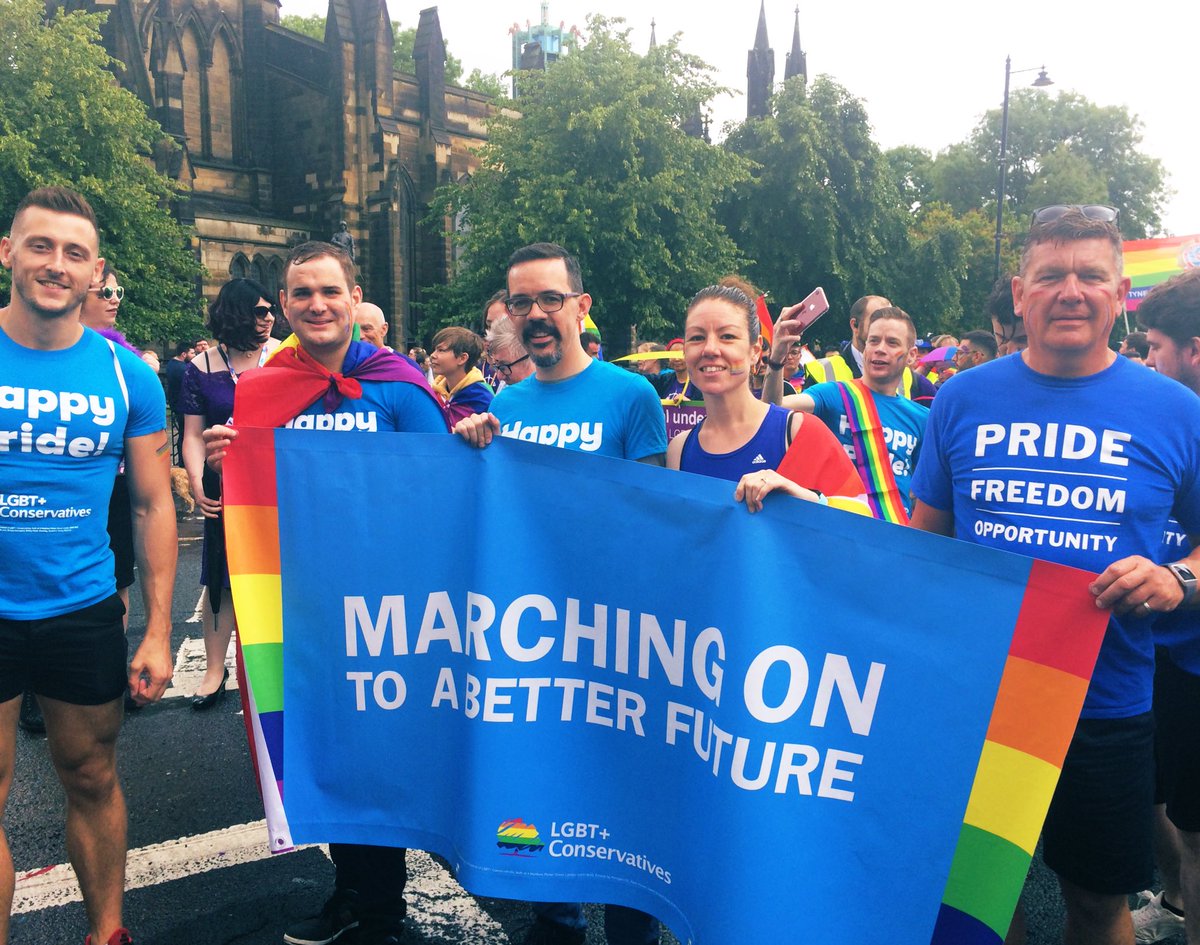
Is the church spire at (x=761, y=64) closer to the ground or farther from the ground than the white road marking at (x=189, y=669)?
farther from the ground

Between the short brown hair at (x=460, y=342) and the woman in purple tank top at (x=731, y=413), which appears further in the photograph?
the short brown hair at (x=460, y=342)

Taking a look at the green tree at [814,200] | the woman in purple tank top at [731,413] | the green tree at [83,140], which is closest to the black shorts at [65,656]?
the woman in purple tank top at [731,413]

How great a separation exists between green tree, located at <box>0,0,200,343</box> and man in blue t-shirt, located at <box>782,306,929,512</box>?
875 inches

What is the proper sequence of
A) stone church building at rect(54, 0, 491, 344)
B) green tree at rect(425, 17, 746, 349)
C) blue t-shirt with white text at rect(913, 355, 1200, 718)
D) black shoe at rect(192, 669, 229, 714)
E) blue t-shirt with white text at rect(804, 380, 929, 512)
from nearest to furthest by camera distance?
blue t-shirt with white text at rect(913, 355, 1200, 718)
blue t-shirt with white text at rect(804, 380, 929, 512)
black shoe at rect(192, 669, 229, 714)
green tree at rect(425, 17, 746, 349)
stone church building at rect(54, 0, 491, 344)

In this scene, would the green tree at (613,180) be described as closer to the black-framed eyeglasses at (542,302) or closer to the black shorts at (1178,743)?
the black-framed eyeglasses at (542,302)

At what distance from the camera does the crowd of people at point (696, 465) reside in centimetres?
238

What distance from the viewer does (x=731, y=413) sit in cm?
294

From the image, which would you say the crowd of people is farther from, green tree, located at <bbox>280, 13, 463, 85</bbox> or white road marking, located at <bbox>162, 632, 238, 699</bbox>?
green tree, located at <bbox>280, 13, 463, 85</bbox>

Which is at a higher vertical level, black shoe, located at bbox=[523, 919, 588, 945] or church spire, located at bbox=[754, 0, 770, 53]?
church spire, located at bbox=[754, 0, 770, 53]

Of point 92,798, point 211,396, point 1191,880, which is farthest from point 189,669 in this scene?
point 1191,880

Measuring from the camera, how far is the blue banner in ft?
7.06

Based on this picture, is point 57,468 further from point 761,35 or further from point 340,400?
point 761,35

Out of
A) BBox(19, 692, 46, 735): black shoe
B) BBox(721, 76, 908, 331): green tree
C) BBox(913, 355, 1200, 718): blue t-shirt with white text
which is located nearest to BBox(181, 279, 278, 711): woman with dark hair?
BBox(19, 692, 46, 735): black shoe

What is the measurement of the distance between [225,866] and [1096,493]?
335cm
